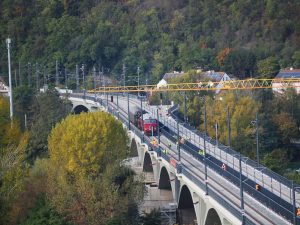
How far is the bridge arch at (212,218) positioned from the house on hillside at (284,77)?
1437 inches

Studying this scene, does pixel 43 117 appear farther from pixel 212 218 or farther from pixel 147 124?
pixel 212 218

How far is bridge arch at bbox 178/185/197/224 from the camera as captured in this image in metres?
37.3

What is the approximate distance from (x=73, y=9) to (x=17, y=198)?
7944 cm

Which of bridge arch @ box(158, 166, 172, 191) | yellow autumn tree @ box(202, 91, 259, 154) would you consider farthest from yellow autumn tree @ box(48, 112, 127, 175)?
yellow autumn tree @ box(202, 91, 259, 154)

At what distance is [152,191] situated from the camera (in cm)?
4341

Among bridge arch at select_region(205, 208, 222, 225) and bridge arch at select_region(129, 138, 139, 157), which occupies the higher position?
bridge arch at select_region(205, 208, 222, 225)

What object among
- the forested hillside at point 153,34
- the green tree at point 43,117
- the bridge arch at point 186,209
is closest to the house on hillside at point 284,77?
the forested hillside at point 153,34

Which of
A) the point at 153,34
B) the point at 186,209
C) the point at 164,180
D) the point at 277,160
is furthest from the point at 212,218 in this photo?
the point at 153,34

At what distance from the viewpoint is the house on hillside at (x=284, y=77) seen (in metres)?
67.7

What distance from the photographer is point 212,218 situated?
1209 inches

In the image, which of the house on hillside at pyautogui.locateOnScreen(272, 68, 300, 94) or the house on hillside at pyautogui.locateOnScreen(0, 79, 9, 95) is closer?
the house on hillside at pyautogui.locateOnScreen(272, 68, 300, 94)

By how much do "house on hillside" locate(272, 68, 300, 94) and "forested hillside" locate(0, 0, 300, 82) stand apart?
4930 millimetres

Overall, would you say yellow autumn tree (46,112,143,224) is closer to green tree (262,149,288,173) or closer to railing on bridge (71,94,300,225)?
railing on bridge (71,94,300,225)

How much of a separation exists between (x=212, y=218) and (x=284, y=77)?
140 ft
